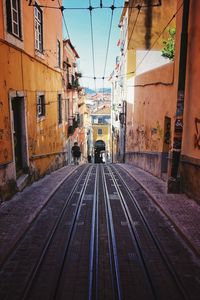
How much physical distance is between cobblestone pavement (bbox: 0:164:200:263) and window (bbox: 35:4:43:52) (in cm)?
612

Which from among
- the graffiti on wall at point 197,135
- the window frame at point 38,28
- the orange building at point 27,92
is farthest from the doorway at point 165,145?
the window frame at point 38,28

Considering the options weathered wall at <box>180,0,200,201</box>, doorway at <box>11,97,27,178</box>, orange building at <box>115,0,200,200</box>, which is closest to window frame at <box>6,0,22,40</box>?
doorway at <box>11,97,27,178</box>

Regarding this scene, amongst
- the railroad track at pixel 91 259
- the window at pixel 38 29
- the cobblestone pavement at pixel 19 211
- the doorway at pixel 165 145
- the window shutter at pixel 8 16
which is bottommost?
the railroad track at pixel 91 259

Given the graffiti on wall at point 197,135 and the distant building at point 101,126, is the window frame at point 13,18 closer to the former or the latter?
the graffiti on wall at point 197,135

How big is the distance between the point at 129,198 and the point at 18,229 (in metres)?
3.73

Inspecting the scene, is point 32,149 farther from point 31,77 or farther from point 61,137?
point 61,137

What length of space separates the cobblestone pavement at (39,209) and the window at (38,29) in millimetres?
6122

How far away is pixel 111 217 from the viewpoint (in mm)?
7289

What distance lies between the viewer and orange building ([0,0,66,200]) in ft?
27.5

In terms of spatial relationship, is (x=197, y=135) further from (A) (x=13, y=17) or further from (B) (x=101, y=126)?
(B) (x=101, y=126)

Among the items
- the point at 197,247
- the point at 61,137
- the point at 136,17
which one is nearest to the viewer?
the point at 197,247

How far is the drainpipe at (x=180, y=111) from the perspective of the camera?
27.9ft

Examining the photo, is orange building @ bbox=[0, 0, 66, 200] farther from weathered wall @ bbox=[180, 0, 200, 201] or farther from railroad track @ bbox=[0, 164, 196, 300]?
weathered wall @ bbox=[180, 0, 200, 201]

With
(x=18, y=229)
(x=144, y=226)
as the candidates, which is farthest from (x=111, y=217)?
(x=18, y=229)
